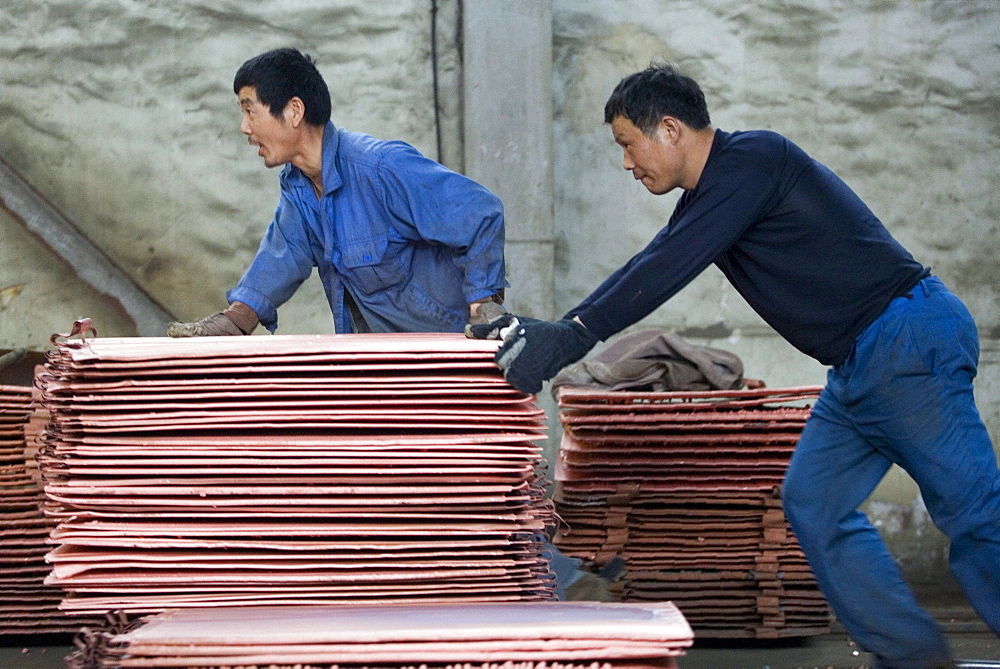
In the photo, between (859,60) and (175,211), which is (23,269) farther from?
(859,60)

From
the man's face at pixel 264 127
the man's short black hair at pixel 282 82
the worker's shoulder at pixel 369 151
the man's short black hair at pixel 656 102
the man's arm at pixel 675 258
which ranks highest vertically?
the man's short black hair at pixel 282 82

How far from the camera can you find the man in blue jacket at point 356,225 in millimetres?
2748

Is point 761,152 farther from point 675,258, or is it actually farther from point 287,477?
point 287,477

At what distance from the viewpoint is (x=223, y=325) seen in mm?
2852

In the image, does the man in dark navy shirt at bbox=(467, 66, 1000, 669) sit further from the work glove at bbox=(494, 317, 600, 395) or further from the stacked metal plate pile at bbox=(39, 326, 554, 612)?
the stacked metal plate pile at bbox=(39, 326, 554, 612)

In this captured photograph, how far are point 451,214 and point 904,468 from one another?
1295mm

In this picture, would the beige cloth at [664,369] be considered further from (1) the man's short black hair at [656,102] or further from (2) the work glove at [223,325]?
(1) the man's short black hair at [656,102]

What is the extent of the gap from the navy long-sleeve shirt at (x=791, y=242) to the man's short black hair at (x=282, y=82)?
1.06 meters

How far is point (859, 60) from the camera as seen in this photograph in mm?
4902

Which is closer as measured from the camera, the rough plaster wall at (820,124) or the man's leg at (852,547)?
the man's leg at (852,547)

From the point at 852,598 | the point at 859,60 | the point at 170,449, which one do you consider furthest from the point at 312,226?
the point at 859,60

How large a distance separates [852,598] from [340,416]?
130 centimetres

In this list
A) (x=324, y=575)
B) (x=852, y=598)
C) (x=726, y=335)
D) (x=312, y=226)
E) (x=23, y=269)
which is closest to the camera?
(x=324, y=575)

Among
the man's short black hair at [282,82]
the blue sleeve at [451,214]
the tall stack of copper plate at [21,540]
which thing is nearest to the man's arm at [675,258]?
the blue sleeve at [451,214]
